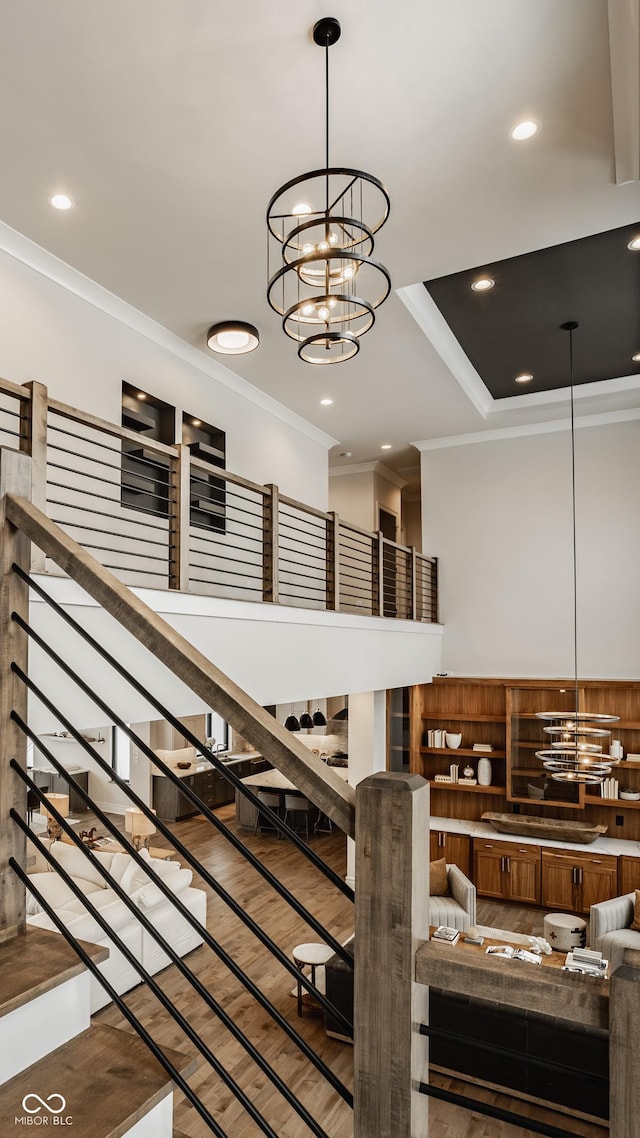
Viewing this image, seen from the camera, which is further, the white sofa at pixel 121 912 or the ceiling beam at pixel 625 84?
the white sofa at pixel 121 912

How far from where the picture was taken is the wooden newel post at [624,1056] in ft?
2.17

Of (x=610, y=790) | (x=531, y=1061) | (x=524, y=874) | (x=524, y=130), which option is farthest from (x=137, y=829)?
(x=531, y=1061)

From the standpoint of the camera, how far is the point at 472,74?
2938mm

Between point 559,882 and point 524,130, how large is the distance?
6.53 meters

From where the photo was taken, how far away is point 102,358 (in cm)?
473

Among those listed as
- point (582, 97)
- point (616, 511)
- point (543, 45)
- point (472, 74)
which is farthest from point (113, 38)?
point (616, 511)

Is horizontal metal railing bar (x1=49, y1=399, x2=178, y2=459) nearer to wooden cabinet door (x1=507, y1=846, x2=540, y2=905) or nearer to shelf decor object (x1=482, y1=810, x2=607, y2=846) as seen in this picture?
shelf decor object (x1=482, y1=810, x2=607, y2=846)

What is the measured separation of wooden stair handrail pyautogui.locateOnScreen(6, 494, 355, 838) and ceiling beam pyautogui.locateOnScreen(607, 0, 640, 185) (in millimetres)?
2768

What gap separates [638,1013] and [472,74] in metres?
3.46

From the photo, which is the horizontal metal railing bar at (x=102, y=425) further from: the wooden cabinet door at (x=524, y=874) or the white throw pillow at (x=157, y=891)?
the wooden cabinet door at (x=524, y=874)

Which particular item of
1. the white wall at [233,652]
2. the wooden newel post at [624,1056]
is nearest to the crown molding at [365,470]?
the white wall at [233,652]

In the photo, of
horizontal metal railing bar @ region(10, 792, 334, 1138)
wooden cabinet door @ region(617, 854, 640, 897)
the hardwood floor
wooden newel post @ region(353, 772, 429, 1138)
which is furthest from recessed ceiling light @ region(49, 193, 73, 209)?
wooden cabinet door @ region(617, 854, 640, 897)

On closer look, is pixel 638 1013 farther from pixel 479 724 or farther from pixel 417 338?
pixel 479 724

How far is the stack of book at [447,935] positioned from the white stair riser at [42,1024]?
15.3 feet
